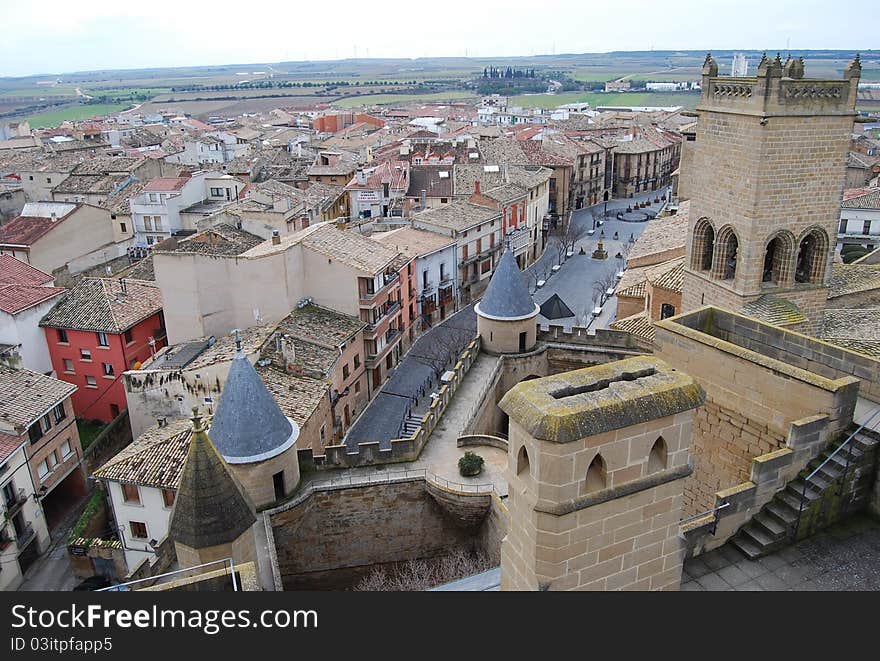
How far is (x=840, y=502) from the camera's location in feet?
40.3

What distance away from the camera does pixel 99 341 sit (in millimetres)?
40219

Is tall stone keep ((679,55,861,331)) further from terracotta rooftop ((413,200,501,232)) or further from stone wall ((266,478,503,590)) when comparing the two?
terracotta rooftop ((413,200,501,232))

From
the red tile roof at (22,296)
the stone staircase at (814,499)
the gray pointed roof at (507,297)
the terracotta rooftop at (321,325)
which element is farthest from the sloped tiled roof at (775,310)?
the red tile roof at (22,296)

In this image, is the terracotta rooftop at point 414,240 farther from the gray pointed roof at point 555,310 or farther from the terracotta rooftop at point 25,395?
the terracotta rooftop at point 25,395

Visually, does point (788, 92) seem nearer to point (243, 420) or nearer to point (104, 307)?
point (243, 420)

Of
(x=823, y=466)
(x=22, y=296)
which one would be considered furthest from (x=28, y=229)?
(x=823, y=466)

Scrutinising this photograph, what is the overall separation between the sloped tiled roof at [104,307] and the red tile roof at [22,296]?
2.72 ft

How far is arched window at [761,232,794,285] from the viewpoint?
22.6 metres

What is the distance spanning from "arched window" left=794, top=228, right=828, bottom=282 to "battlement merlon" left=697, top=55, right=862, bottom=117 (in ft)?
12.2

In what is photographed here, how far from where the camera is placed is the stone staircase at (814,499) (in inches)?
465

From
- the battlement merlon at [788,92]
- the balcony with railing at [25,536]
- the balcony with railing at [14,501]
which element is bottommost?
the balcony with railing at [25,536]

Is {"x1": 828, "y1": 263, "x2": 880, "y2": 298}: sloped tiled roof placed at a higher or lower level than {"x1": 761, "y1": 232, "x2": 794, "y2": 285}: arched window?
lower

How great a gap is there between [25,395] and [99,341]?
866 centimetres

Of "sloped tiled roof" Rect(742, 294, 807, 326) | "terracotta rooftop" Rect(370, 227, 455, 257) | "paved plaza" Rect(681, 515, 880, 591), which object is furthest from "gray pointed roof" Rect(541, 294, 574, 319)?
"paved plaza" Rect(681, 515, 880, 591)
